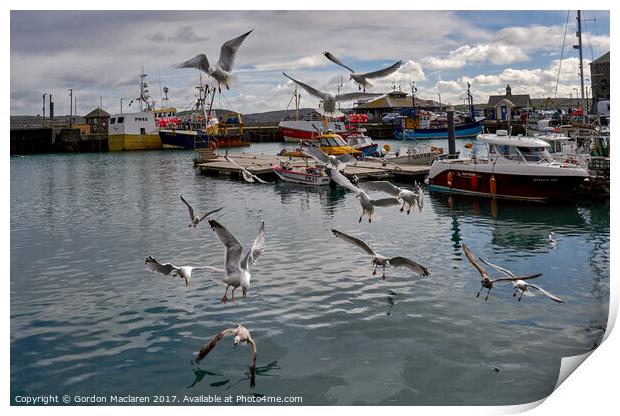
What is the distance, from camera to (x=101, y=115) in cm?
5247

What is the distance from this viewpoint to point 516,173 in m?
17.9

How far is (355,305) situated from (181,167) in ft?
82.0

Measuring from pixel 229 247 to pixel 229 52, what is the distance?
8.60ft

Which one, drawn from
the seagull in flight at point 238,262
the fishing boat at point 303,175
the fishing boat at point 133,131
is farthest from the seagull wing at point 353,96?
the fishing boat at point 133,131

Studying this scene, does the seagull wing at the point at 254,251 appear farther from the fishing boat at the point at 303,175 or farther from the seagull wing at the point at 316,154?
the fishing boat at the point at 303,175

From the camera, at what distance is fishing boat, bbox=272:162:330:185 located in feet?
73.0

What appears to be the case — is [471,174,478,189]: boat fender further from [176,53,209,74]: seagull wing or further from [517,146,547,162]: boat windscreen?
[176,53,209,74]: seagull wing

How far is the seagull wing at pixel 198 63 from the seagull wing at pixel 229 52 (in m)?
0.20

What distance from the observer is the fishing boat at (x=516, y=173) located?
1731 cm

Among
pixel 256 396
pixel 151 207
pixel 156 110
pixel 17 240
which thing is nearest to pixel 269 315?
pixel 256 396

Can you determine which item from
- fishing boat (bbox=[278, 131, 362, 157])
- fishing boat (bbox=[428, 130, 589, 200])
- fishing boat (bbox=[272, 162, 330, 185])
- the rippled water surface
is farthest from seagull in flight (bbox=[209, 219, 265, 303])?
fishing boat (bbox=[278, 131, 362, 157])

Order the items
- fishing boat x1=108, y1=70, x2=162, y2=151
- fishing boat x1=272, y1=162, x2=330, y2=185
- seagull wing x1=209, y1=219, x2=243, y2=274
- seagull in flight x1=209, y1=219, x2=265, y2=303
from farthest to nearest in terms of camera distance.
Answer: fishing boat x1=108, y1=70, x2=162, y2=151 → fishing boat x1=272, y1=162, x2=330, y2=185 → seagull in flight x1=209, y1=219, x2=265, y2=303 → seagull wing x1=209, y1=219, x2=243, y2=274

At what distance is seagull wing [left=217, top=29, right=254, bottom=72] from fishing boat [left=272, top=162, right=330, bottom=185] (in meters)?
14.2

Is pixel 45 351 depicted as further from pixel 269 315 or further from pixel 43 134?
pixel 43 134
